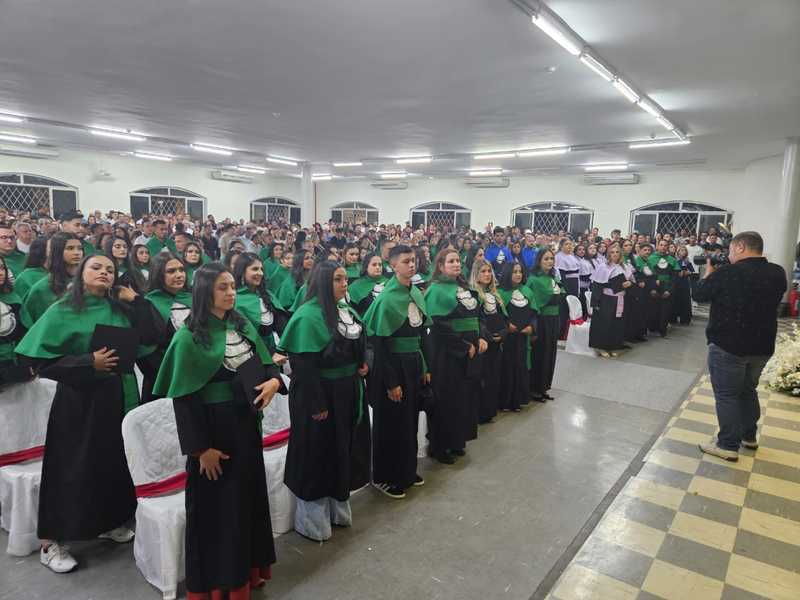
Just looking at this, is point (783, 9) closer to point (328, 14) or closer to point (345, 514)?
point (328, 14)

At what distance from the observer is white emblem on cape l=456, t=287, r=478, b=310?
4164 mm

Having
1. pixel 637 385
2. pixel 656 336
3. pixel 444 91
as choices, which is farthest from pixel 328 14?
pixel 656 336

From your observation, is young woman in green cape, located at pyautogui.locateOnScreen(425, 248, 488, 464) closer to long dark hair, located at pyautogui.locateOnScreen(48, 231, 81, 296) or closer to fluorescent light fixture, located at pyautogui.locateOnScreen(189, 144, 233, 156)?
long dark hair, located at pyautogui.locateOnScreen(48, 231, 81, 296)

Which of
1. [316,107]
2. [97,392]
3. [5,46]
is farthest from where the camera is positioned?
[316,107]

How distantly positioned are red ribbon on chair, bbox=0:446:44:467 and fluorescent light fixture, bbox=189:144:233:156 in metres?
11.1

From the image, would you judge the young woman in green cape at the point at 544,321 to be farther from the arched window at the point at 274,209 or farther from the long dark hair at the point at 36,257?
the arched window at the point at 274,209

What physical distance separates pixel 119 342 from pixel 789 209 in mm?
11787

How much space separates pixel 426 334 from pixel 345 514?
1.56 m

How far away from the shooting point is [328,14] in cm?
454

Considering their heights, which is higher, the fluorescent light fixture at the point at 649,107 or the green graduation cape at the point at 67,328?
the fluorescent light fixture at the point at 649,107

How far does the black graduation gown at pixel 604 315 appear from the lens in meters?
7.56

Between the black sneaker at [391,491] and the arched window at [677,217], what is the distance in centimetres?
1536

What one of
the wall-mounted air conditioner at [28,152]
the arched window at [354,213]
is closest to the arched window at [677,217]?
the arched window at [354,213]

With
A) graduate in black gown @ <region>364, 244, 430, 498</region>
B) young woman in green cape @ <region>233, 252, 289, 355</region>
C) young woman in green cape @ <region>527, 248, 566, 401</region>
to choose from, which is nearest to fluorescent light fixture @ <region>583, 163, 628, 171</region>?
young woman in green cape @ <region>527, 248, 566, 401</region>
